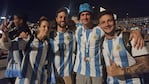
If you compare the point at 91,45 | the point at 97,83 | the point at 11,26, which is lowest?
the point at 97,83

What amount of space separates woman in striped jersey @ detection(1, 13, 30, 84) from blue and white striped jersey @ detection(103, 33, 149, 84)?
570 millimetres

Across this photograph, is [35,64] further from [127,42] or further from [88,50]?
[127,42]

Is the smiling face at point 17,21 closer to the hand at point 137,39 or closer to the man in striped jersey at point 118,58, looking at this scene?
the man in striped jersey at point 118,58

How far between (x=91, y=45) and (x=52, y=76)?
0.36m

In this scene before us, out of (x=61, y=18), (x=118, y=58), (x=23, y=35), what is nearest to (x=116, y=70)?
(x=118, y=58)

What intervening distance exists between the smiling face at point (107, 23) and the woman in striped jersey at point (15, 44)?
52 centimetres

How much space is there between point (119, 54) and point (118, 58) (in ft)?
0.10

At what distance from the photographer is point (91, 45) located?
1994 millimetres

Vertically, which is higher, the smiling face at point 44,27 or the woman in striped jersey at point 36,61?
the smiling face at point 44,27

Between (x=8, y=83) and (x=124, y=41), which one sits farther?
(x=8, y=83)

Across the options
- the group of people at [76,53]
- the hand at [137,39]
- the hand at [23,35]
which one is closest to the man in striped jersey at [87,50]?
the group of people at [76,53]

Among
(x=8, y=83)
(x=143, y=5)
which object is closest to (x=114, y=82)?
(x=143, y=5)

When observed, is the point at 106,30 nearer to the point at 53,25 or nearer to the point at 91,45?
the point at 91,45

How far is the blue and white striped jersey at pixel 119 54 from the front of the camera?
1.95 meters
